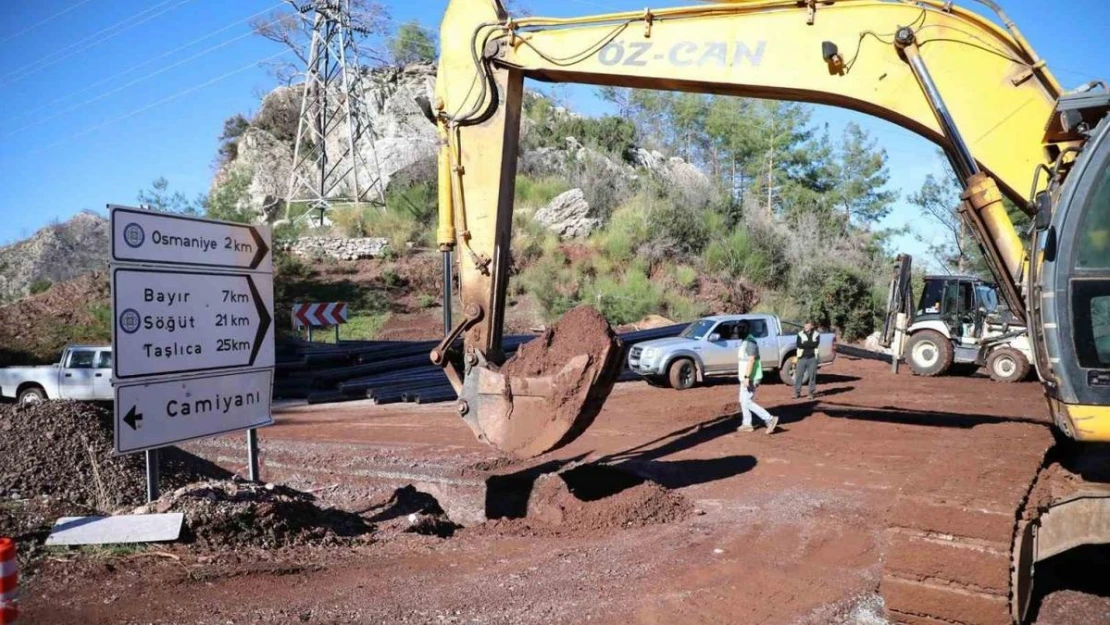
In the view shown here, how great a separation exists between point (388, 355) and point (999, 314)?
52.6ft

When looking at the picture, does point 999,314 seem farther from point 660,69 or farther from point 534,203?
point 534,203

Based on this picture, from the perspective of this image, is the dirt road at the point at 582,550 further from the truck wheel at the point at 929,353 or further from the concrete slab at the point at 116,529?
the truck wheel at the point at 929,353

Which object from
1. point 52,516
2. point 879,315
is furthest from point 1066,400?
point 879,315

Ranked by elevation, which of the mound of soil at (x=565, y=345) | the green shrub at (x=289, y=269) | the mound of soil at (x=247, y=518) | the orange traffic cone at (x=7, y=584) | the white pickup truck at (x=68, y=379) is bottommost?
the white pickup truck at (x=68, y=379)

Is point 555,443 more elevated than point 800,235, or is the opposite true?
point 800,235

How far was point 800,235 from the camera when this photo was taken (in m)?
40.2

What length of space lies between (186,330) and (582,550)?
12.7 ft

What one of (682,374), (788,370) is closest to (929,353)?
(788,370)

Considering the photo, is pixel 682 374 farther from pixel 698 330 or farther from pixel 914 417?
pixel 914 417

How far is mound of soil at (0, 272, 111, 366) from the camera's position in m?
26.1

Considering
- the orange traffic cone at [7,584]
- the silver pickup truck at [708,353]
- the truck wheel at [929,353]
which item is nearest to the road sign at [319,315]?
the silver pickup truck at [708,353]

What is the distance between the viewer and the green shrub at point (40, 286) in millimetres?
33419

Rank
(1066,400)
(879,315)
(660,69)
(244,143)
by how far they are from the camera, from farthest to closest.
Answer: (244,143)
(879,315)
(660,69)
(1066,400)

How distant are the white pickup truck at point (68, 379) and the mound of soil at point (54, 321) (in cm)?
707
